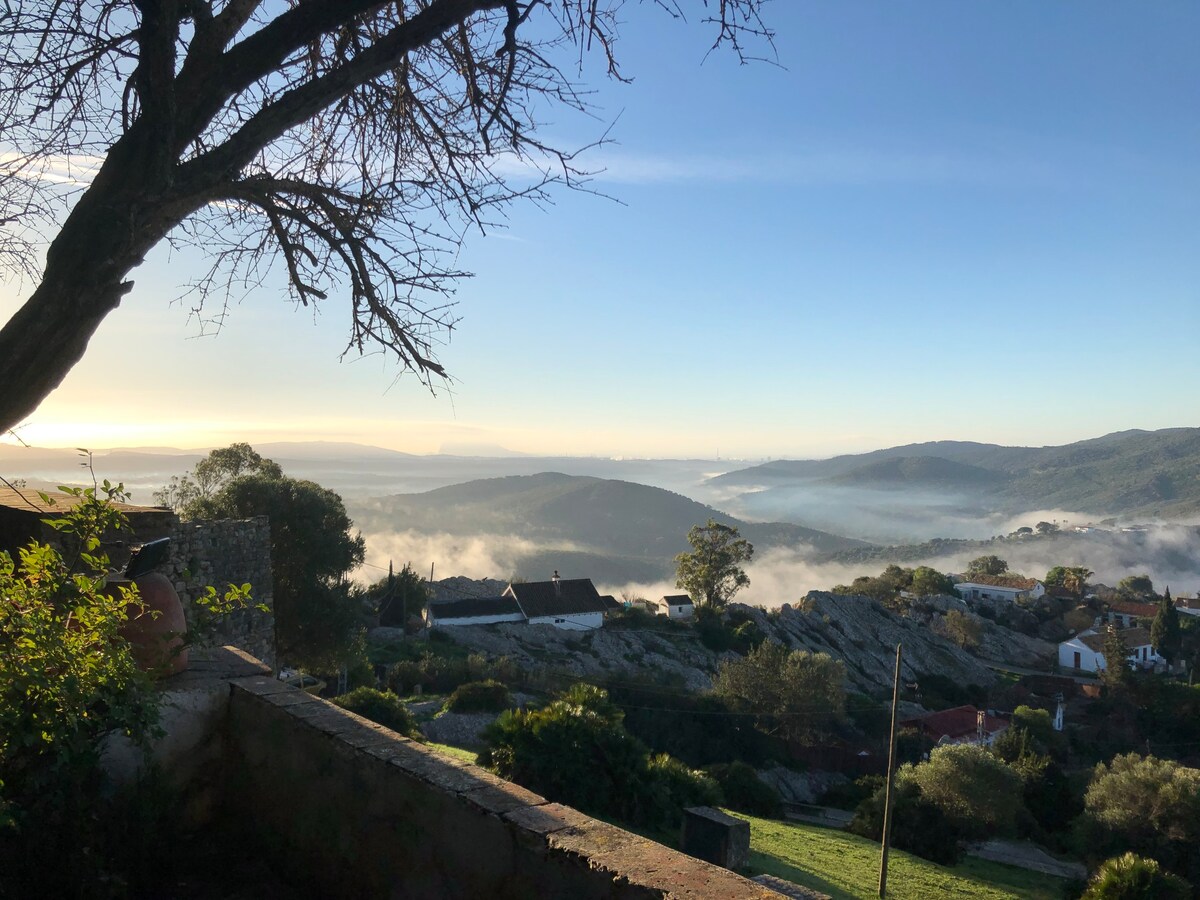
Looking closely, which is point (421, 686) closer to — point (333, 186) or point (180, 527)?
point (180, 527)

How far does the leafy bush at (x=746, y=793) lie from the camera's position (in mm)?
22516

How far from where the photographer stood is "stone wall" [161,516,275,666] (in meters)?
9.90

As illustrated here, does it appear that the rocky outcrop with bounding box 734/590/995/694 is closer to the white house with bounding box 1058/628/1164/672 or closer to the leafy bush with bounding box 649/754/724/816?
the white house with bounding box 1058/628/1164/672

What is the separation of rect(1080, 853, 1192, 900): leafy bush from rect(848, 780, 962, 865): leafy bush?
6320 millimetres

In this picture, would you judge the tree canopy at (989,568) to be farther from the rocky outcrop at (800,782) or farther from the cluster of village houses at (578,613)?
the rocky outcrop at (800,782)

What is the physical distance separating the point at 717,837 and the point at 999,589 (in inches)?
3030

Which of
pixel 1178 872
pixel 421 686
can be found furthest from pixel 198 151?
pixel 1178 872

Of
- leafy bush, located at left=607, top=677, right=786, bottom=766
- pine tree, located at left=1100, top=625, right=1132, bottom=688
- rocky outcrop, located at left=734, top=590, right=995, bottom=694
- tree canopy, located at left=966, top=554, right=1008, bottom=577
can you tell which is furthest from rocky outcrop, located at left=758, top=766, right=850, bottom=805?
tree canopy, located at left=966, top=554, right=1008, bottom=577

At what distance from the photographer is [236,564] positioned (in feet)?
35.5

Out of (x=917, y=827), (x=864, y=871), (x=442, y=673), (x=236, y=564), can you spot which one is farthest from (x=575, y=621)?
(x=236, y=564)

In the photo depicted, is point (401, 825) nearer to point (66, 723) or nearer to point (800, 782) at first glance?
point (66, 723)

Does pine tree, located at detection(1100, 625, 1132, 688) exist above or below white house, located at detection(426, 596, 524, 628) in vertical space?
below

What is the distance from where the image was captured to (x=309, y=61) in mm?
4496

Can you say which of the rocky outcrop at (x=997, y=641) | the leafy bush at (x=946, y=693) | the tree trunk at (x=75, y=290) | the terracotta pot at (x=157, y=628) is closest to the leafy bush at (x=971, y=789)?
the terracotta pot at (x=157, y=628)
